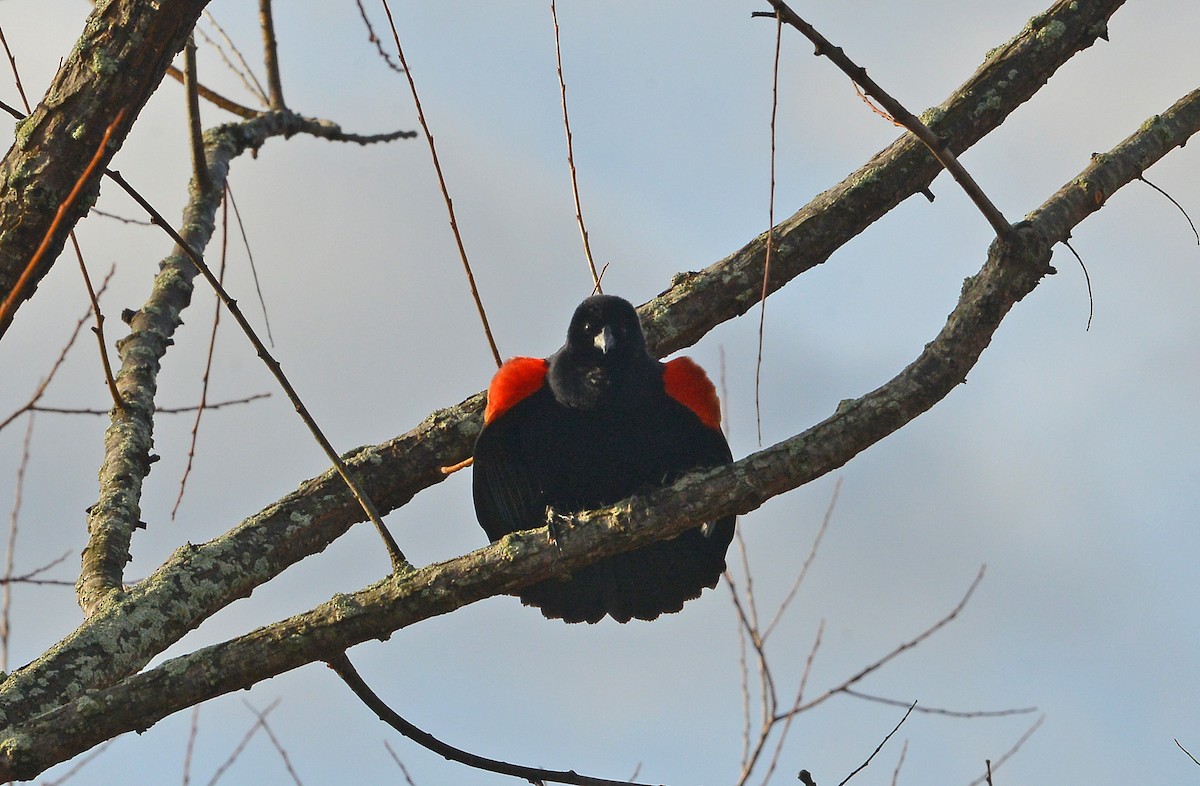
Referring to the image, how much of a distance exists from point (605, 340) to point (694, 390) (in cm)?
38

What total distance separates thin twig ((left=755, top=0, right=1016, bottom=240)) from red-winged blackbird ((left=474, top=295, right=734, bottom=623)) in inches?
56.0

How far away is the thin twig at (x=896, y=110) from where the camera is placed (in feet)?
8.54

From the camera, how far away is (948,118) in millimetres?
4258

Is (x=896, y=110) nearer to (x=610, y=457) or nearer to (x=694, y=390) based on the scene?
(x=694, y=390)

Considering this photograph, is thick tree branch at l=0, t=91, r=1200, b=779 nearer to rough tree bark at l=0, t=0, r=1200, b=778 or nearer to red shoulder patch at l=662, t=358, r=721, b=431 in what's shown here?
rough tree bark at l=0, t=0, r=1200, b=778

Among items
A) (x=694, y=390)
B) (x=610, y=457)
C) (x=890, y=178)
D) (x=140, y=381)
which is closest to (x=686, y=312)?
(x=694, y=390)

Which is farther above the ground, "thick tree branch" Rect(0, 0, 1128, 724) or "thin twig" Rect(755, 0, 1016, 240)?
"thick tree branch" Rect(0, 0, 1128, 724)

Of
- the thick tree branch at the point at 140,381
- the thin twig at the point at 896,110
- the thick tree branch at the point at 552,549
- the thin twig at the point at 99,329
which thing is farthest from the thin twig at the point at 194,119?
the thin twig at the point at 896,110

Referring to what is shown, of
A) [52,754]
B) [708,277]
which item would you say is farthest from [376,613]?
[708,277]

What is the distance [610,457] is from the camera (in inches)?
173

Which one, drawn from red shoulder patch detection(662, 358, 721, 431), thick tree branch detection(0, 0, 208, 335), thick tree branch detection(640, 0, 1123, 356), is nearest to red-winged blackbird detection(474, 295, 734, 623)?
red shoulder patch detection(662, 358, 721, 431)

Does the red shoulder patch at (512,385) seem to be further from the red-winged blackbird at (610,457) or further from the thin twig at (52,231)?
the thin twig at (52,231)

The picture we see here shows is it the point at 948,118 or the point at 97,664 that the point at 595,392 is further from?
the point at 97,664

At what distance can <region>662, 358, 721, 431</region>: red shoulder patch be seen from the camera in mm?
4312
